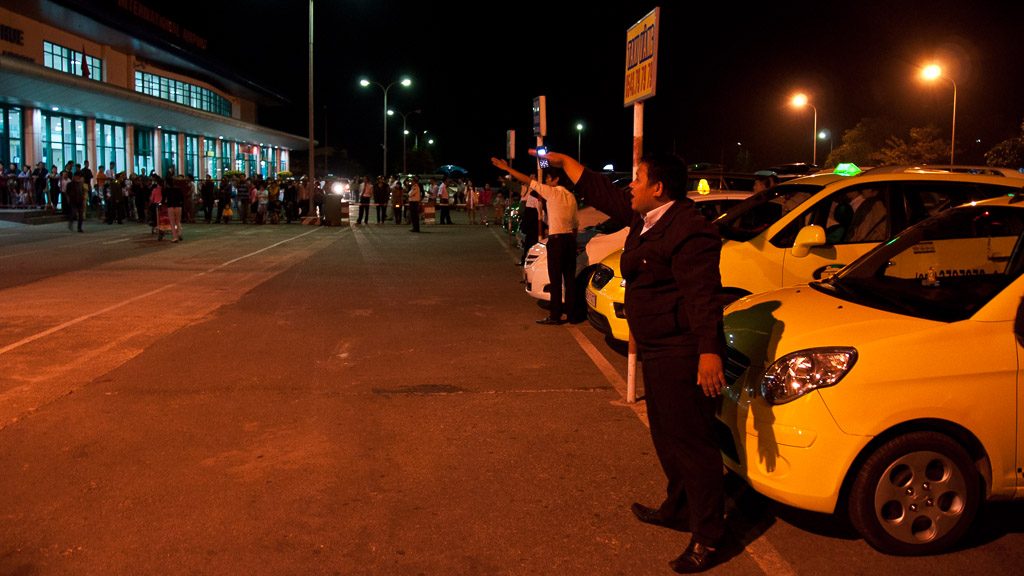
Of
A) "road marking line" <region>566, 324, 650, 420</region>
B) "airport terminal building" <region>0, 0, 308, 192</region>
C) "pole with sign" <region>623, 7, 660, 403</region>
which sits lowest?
"road marking line" <region>566, 324, 650, 420</region>

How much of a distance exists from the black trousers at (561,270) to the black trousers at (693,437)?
641cm

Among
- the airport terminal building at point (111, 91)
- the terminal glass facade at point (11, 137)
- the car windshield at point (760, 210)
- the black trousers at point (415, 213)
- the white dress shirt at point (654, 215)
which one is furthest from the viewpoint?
the airport terminal building at point (111, 91)

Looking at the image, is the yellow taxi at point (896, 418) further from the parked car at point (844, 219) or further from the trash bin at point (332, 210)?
the trash bin at point (332, 210)

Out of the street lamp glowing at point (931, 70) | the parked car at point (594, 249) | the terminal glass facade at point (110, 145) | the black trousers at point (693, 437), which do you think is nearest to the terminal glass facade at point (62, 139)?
the terminal glass facade at point (110, 145)

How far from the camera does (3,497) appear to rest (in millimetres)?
5082

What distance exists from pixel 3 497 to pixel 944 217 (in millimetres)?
5552

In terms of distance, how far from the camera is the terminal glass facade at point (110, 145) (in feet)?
137

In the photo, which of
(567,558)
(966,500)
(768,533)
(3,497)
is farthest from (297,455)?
(966,500)

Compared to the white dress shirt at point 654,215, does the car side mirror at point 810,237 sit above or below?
below

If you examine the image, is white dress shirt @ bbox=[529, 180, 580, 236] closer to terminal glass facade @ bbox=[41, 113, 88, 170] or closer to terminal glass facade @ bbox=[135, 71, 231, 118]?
terminal glass facade @ bbox=[41, 113, 88, 170]

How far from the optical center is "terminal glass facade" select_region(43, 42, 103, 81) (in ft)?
129

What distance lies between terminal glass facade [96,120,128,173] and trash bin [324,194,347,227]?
13.1m

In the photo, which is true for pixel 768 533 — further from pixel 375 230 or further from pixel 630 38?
pixel 375 230

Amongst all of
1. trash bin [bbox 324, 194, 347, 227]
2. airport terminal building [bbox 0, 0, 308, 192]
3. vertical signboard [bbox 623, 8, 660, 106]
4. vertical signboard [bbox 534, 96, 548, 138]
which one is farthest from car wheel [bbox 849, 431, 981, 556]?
trash bin [bbox 324, 194, 347, 227]
